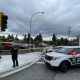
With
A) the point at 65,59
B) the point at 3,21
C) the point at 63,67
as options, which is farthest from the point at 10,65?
the point at 65,59

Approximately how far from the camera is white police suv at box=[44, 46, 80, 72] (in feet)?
47.6

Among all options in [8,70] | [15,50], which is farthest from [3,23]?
[8,70]

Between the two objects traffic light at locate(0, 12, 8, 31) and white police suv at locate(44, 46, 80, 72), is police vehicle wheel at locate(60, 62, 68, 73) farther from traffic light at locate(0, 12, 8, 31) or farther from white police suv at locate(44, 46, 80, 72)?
traffic light at locate(0, 12, 8, 31)

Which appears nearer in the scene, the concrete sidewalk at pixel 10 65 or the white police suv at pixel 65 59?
the concrete sidewalk at pixel 10 65

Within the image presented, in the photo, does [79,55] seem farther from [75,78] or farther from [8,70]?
[8,70]

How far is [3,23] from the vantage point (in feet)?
59.0

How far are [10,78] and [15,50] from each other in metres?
4.63

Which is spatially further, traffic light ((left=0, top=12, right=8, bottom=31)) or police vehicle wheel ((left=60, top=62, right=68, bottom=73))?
traffic light ((left=0, top=12, right=8, bottom=31))

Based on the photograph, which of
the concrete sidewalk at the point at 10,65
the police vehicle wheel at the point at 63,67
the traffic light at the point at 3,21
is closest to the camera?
the concrete sidewalk at the point at 10,65

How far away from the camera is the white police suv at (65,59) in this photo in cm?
1452

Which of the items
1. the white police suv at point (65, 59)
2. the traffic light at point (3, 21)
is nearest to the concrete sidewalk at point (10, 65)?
the white police suv at point (65, 59)

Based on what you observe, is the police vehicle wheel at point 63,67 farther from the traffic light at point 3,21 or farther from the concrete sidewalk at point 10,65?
the traffic light at point 3,21

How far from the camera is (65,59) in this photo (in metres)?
14.6

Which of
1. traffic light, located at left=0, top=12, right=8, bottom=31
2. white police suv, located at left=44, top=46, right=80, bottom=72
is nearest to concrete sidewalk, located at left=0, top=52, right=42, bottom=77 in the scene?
white police suv, located at left=44, top=46, right=80, bottom=72
